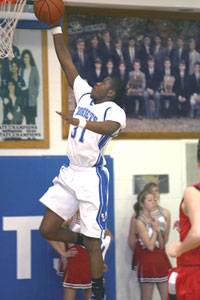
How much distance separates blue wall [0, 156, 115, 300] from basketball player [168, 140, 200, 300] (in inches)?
126

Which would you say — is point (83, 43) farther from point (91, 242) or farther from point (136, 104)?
point (91, 242)

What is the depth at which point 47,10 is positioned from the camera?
5.15 metres

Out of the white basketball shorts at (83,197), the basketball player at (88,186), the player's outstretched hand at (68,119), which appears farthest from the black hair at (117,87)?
the player's outstretched hand at (68,119)

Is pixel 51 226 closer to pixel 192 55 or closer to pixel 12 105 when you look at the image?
pixel 12 105

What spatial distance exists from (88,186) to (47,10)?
172 cm

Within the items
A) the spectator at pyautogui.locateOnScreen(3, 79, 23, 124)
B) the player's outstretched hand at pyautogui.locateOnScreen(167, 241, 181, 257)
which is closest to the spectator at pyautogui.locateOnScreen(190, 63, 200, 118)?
the spectator at pyautogui.locateOnScreen(3, 79, 23, 124)

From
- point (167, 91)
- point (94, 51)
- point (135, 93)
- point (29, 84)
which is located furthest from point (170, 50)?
point (29, 84)

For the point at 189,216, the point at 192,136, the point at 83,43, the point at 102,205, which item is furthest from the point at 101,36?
the point at 189,216

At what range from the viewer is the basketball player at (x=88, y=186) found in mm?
4891

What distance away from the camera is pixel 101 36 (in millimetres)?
7004

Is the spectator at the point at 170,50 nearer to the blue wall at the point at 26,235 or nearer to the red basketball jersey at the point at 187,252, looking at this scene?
the blue wall at the point at 26,235

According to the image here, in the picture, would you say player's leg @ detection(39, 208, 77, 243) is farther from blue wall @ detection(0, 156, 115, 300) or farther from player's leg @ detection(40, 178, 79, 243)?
blue wall @ detection(0, 156, 115, 300)

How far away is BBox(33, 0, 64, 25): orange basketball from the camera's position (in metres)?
5.15

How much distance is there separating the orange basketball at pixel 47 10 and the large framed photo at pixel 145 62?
5.37 ft
